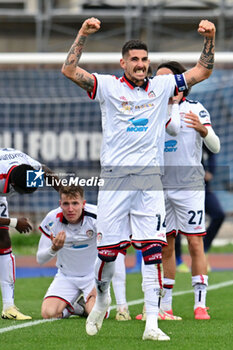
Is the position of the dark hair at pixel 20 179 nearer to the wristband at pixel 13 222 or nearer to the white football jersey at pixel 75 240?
the wristband at pixel 13 222

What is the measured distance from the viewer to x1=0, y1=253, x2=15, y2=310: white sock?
8.45 meters

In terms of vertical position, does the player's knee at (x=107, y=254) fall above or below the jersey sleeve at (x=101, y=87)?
below

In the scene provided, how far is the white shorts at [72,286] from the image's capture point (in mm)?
8898

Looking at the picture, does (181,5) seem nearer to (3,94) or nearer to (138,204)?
(3,94)

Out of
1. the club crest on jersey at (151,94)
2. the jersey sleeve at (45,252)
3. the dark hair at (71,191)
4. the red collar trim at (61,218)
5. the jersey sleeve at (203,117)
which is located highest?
the club crest on jersey at (151,94)

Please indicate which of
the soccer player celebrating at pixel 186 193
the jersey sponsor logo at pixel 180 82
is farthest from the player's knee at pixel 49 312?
the jersey sponsor logo at pixel 180 82

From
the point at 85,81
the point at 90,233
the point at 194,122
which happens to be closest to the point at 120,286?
the point at 90,233

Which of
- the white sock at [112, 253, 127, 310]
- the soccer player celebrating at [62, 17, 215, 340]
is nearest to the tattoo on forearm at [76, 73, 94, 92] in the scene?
the soccer player celebrating at [62, 17, 215, 340]

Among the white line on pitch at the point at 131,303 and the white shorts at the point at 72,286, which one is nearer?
the white line on pitch at the point at 131,303

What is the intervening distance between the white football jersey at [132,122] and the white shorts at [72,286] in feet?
7.69

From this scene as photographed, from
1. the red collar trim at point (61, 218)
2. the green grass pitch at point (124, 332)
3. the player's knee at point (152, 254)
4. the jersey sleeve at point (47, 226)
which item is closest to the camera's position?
the green grass pitch at point (124, 332)

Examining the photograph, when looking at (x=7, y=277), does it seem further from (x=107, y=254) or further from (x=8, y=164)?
(x=107, y=254)

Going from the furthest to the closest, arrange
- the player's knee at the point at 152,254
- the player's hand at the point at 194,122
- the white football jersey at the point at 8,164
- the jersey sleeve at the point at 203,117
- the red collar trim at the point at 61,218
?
the red collar trim at the point at 61,218, the jersey sleeve at the point at 203,117, the player's hand at the point at 194,122, the white football jersey at the point at 8,164, the player's knee at the point at 152,254

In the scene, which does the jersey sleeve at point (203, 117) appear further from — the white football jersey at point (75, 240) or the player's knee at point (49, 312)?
the player's knee at point (49, 312)
